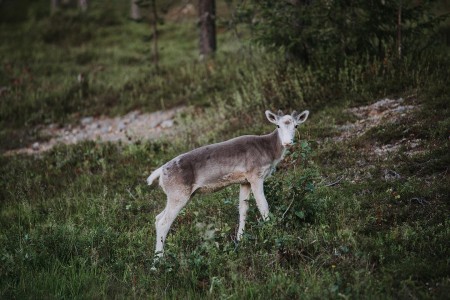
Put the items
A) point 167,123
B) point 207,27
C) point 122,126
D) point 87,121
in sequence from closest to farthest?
point 167,123 < point 122,126 < point 87,121 < point 207,27

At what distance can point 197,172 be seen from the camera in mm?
7559

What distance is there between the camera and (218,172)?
24.9ft

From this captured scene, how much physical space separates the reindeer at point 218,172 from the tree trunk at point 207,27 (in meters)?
13.2

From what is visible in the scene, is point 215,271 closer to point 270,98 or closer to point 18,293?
point 18,293

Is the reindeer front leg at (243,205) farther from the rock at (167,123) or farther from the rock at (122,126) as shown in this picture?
the rock at (122,126)

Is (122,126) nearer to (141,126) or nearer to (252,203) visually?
(141,126)

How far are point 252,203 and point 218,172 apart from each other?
1163mm

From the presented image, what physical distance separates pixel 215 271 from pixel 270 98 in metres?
7.54

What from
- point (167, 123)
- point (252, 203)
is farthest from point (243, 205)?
point (167, 123)

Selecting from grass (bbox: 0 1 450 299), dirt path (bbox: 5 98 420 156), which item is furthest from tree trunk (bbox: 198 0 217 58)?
dirt path (bbox: 5 98 420 156)

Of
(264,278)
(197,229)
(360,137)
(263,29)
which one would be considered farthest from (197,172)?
(263,29)

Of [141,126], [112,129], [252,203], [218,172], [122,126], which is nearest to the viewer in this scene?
[218,172]

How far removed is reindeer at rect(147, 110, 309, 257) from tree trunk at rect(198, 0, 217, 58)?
519 inches

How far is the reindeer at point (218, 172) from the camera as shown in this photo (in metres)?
7.48
